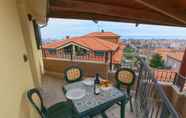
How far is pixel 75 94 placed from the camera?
2.29 m

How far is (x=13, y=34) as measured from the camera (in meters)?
1.83

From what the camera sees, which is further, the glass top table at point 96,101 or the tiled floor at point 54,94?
the tiled floor at point 54,94

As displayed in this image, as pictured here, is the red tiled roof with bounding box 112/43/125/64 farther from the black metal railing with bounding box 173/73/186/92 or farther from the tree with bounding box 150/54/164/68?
the black metal railing with bounding box 173/73/186/92

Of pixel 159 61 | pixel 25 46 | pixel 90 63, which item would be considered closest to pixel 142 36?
pixel 159 61

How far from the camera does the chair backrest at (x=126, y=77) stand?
9.28 ft

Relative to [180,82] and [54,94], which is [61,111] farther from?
[180,82]

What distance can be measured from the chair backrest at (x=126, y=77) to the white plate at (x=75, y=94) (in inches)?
35.5

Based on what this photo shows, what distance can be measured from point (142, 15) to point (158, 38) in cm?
447

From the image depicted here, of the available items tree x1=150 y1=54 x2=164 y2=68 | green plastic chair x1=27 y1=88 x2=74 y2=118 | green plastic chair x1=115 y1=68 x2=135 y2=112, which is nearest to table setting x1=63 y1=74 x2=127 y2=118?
green plastic chair x1=27 y1=88 x2=74 y2=118

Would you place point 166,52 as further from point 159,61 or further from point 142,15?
point 142,15

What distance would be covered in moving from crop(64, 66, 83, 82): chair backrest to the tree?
3793 mm

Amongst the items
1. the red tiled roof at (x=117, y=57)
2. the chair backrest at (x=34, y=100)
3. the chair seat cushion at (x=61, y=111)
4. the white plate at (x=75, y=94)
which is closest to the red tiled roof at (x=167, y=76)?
the red tiled roof at (x=117, y=57)

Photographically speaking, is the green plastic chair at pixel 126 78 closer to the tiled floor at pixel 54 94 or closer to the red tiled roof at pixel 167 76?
the tiled floor at pixel 54 94

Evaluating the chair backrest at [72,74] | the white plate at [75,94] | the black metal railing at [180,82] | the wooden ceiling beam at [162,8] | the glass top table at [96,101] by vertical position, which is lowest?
the black metal railing at [180,82]
